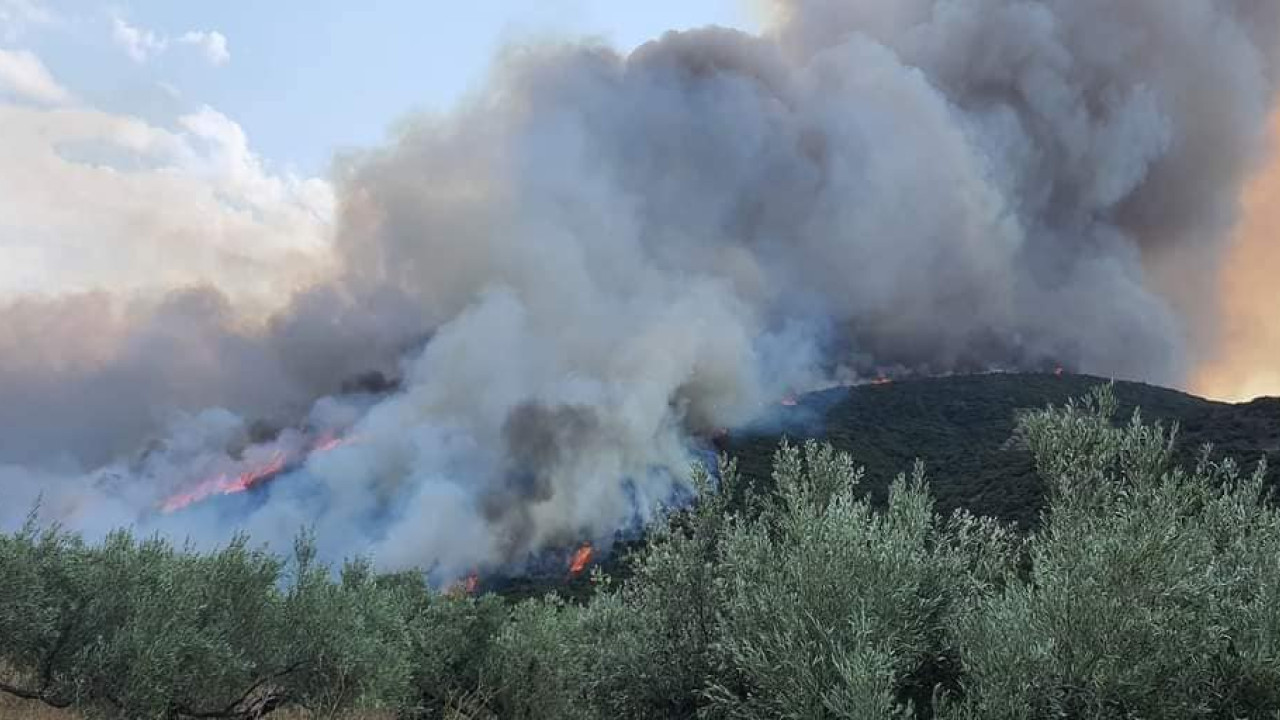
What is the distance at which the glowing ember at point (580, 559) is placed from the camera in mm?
168650

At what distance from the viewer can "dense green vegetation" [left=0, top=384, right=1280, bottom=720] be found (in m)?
10.9

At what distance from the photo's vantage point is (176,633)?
47.1 feet

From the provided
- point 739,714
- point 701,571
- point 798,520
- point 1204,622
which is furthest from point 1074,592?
point 701,571

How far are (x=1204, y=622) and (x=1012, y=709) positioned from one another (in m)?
3.19

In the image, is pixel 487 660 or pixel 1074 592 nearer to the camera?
pixel 1074 592

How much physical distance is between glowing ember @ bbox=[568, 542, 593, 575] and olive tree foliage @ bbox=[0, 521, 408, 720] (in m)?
150

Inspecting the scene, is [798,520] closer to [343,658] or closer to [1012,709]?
[1012,709]

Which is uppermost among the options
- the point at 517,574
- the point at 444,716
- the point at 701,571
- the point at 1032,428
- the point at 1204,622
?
the point at 517,574

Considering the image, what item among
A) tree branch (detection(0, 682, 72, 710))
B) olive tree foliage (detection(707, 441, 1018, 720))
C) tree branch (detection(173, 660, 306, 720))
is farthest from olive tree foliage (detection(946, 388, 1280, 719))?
tree branch (detection(0, 682, 72, 710))

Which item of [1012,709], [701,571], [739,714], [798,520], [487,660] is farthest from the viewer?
[487,660]

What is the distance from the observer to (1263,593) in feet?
37.4

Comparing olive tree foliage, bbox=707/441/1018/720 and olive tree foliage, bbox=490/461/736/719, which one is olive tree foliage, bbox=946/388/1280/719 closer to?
olive tree foliage, bbox=707/441/1018/720

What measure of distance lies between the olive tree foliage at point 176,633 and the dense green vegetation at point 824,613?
54mm

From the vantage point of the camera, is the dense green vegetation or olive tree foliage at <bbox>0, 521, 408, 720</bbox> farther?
olive tree foliage at <bbox>0, 521, 408, 720</bbox>
